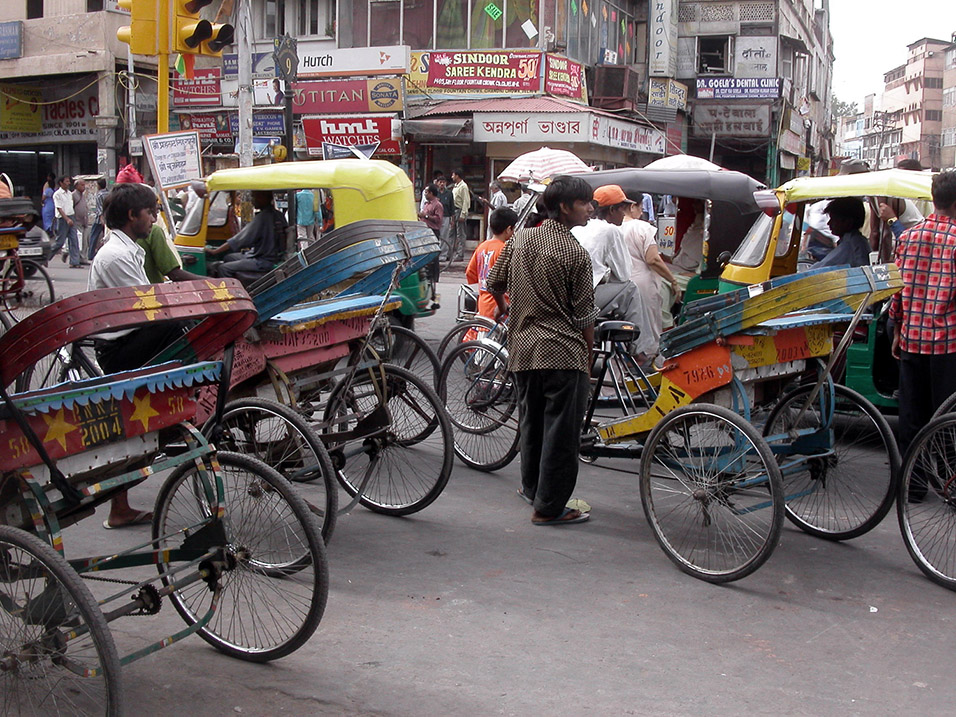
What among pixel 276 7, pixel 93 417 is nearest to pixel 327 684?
pixel 93 417

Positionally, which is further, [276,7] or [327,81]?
[276,7]

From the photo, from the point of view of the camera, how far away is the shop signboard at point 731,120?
33.8m

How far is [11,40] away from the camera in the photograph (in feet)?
97.5

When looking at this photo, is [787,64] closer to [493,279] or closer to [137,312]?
[493,279]

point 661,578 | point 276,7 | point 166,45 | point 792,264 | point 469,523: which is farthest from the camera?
point 276,7

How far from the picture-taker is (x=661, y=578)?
484cm

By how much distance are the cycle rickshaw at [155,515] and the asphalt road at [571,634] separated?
0.29 m

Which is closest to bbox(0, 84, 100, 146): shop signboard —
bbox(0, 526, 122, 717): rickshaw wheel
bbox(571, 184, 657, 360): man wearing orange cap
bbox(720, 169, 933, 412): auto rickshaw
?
bbox(571, 184, 657, 360): man wearing orange cap

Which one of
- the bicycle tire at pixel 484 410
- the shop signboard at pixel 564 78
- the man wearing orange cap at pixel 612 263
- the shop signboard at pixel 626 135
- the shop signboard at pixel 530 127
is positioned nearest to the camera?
the bicycle tire at pixel 484 410

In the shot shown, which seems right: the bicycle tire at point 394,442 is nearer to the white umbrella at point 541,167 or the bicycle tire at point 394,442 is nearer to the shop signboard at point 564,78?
the white umbrella at point 541,167

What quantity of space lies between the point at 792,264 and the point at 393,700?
579cm

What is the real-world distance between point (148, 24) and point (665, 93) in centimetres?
2193

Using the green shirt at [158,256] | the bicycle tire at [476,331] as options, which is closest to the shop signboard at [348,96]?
the bicycle tire at [476,331]

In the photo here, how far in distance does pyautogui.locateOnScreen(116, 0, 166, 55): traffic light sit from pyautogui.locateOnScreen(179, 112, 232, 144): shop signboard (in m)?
17.7
